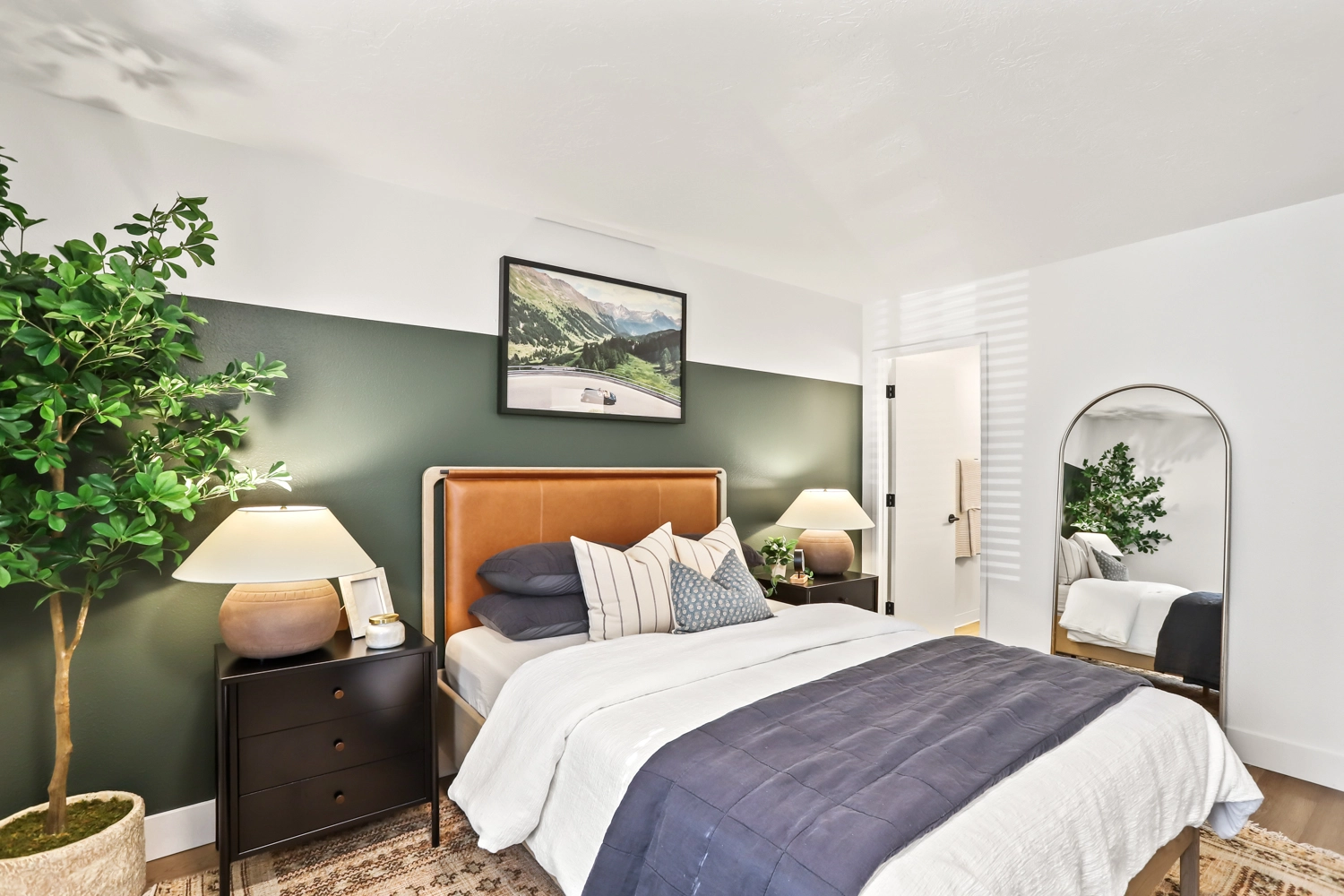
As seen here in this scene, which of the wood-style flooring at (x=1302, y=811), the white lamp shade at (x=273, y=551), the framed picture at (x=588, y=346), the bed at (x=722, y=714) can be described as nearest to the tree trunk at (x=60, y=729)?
the white lamp shade at (x=273, y=551)

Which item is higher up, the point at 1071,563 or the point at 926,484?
the point at 926,484

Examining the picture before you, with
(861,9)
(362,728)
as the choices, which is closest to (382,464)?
(362,728)

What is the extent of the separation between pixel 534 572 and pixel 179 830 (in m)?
1.48

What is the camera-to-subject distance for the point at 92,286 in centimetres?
176

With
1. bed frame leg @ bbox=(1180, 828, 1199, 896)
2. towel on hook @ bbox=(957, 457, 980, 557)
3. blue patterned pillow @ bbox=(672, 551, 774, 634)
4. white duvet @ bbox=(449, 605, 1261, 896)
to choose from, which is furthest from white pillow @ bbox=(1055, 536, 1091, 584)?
blue patterned pillow @ bbox=(672, 551, 774, 634)

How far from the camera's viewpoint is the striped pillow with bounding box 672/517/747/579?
2.96m

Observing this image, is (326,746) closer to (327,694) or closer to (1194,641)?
(327,694)

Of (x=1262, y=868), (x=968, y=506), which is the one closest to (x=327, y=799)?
(x=1262, y=868)

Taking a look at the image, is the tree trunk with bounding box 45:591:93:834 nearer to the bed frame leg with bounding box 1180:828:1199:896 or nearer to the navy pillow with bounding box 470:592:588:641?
the navy pillow with bounding box 470:592:588:641

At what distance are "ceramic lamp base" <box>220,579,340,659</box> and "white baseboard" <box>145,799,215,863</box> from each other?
72 centimetres

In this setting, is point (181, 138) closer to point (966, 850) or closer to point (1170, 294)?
point (966, 850)

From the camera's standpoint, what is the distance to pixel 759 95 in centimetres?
209

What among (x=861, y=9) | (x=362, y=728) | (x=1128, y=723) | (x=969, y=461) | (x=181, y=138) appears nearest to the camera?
(x=861, y=9)

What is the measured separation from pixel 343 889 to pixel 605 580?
4.16ft
